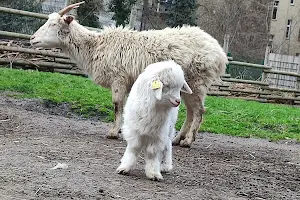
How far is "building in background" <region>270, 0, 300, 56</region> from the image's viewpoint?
3819 centimetres

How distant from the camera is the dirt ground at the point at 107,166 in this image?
169 inches

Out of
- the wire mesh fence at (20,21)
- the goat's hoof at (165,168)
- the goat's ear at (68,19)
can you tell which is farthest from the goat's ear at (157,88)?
the wire mesh fence at (20,21)

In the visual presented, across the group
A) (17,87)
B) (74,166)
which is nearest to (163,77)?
(74,166)

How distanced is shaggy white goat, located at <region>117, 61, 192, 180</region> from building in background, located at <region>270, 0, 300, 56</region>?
33732 mm

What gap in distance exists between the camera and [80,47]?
7742 mm

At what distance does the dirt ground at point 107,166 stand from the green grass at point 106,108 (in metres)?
0.79

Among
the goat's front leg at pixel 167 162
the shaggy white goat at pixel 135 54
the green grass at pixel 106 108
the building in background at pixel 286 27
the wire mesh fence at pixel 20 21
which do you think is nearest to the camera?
A: the goat's front leg at pixel 167 162

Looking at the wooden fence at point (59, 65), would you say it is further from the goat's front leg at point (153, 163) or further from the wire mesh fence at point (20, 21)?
the goat's front leg at point (153, 163)

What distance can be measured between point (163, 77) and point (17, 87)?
6.51m

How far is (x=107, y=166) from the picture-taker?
527cm

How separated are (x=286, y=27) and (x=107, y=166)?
35.9m

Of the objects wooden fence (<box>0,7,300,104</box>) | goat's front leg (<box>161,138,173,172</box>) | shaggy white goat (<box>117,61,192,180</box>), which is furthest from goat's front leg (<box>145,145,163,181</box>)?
wooden fence (<box>0,7,300,104</box>)

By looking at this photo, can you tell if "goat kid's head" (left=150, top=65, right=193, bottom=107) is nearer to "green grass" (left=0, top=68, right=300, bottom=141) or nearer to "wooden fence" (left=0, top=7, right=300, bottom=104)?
"green grass" (left=0, top=68, right=300, bottom=141)

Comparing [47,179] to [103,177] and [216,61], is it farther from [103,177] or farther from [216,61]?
[216,61]
